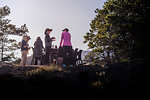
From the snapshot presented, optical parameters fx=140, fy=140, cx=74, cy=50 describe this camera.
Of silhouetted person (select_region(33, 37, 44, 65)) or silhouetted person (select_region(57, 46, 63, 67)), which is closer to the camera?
silhouetted person (select_region(57, 46, 63, 67))

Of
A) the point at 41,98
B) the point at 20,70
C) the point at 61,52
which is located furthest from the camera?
the point at 61,52

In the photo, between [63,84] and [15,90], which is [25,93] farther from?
[63,84]

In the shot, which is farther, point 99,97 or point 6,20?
point 6,20

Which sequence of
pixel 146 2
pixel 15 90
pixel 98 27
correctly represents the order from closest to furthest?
pixel 15 90, pixel 146 2, pixel 98 27

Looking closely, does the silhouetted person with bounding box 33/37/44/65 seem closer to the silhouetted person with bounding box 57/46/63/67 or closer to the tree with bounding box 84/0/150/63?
the silhouetted person with bounding box 57/46/63/67

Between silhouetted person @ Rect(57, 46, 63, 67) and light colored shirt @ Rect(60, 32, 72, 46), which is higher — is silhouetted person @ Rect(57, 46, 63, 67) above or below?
below

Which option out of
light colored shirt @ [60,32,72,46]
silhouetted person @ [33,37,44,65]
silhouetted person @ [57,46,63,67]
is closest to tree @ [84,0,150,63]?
light colored shirt @ [60,32,72,46]

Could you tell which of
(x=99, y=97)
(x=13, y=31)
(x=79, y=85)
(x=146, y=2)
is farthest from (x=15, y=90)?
(x=13, y=31)

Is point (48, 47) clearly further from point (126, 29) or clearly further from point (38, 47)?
point (126, 29)

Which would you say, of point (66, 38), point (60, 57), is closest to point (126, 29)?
point (66, 38)

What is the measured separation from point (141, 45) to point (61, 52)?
498 centimetres

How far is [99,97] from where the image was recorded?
520cm

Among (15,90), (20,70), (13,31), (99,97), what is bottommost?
(99,97)

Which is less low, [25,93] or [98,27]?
[98,27]
